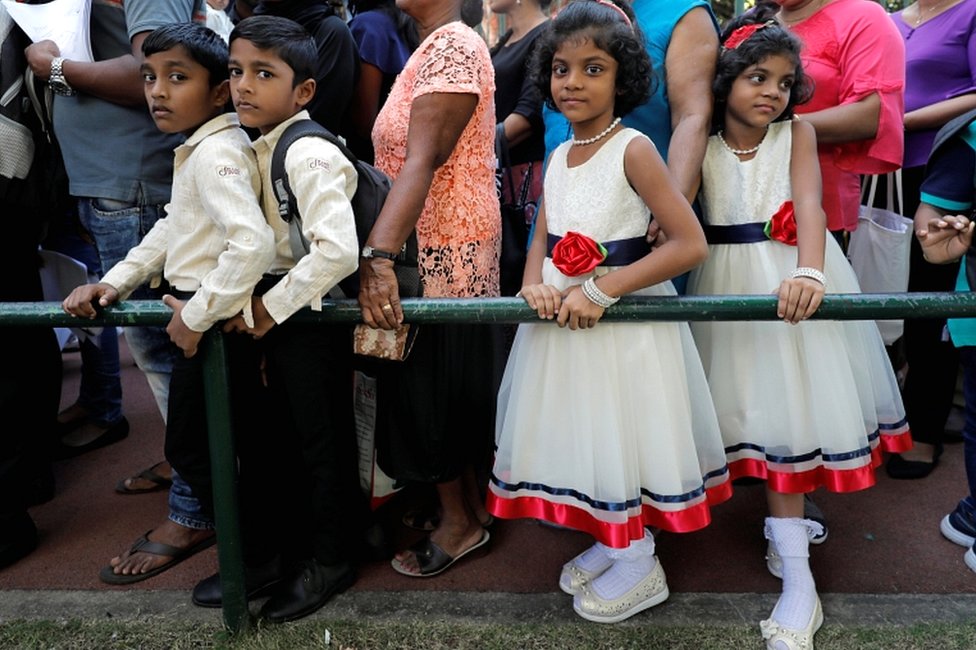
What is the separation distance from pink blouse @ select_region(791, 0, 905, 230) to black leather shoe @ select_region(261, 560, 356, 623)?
1802mm

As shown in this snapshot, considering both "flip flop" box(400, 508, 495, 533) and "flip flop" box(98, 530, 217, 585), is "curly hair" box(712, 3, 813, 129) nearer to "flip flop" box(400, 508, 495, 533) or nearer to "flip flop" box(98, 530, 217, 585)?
"flip flop" box(400, 508, 495, 533)

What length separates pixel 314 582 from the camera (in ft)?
7.18

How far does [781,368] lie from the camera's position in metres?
2.03

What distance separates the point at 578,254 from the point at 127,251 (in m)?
1.46

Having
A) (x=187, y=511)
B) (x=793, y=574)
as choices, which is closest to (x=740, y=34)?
(x=793, y=574)

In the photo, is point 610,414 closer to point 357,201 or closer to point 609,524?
point 609,524

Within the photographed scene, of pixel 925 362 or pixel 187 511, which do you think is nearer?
pixel 187 511

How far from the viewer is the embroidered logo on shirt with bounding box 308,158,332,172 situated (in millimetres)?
1811

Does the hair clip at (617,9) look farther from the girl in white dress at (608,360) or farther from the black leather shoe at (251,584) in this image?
the black leather shoe at (251,584)

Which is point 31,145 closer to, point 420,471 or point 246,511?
point 246,511

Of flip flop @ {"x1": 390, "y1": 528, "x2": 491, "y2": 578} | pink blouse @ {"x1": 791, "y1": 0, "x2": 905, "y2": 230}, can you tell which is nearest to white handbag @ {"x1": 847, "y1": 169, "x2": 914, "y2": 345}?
pink blouse @ {"x1": 791, "y1": 0, "x2": 905, "y2": 230}

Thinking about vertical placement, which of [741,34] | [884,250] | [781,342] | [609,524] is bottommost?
[609,524]

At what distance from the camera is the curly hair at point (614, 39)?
1.89 m

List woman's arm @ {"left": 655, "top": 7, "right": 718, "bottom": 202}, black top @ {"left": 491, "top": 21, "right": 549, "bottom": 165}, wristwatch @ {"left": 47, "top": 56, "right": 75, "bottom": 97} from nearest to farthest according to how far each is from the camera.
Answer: woman's arm @ {"left": 655, "top": 7, "right": 718, "bottom": 202} → wristwatch @ {"left": 47, "top": 56, "right": 75, "bottom": 97} → black top @ {"left": 491, "top": 21, "right": 549, "bottom": 165}
